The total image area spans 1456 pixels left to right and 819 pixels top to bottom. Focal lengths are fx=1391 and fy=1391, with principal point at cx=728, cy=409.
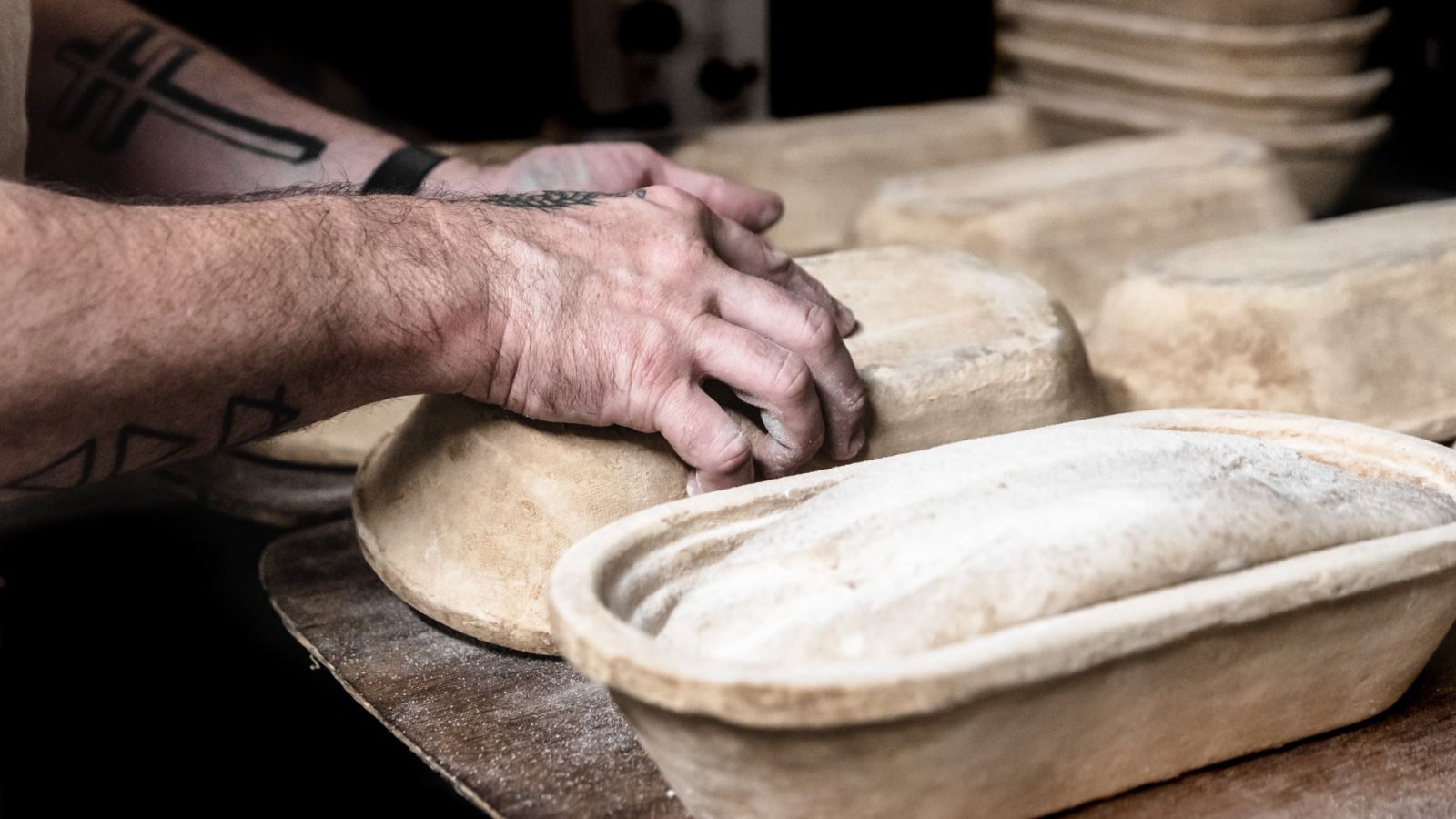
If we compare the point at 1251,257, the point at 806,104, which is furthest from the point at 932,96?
the point at 1251,257

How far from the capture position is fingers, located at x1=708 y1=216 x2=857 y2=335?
4.50 ft

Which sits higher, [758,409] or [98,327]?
[98,327]

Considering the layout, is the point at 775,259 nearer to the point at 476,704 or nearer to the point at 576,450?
the point at 576,450

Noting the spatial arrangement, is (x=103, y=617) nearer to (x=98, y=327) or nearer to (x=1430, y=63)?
(x=98, y=327)

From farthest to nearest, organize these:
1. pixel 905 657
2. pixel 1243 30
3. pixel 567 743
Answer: pixel 1243 30 → pixel 567 743 → pixel 905 657

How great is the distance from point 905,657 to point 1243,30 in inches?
79.8

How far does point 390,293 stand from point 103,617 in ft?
2.80

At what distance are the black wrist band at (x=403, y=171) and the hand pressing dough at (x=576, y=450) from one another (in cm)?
46

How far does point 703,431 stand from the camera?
124 centimetres

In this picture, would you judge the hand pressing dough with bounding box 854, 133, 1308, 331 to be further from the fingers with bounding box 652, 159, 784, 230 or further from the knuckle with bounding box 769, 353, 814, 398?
the knuckle with bounding box 769, 353, 814, 398

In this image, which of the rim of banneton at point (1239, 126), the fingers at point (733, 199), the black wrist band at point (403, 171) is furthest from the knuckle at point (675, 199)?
the rim of banneton at point (1239, 126)

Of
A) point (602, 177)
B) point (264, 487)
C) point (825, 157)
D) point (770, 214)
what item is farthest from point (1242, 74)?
point (264, 487)

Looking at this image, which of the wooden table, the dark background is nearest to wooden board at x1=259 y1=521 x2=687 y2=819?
the wooden table

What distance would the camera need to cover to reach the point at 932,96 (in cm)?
342
